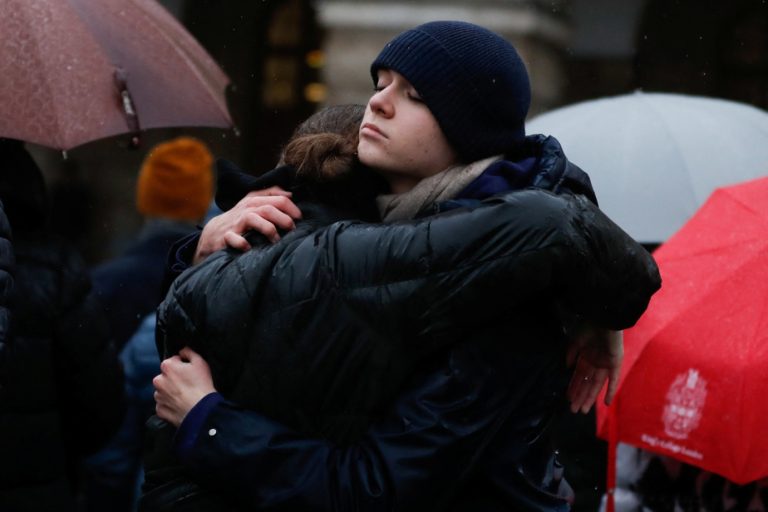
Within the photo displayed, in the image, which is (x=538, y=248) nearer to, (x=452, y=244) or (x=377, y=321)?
(x=452, y=244)

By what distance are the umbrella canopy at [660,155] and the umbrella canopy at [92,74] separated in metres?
1.58

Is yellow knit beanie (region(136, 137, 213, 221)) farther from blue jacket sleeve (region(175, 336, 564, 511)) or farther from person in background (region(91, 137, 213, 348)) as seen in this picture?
blue jacket sleeve (region(175, 336, 564, 511))

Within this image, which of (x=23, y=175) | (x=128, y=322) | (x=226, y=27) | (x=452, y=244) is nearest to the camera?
(x=452, y=244)

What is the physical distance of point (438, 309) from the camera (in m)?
2.14

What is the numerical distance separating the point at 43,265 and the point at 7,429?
50cm

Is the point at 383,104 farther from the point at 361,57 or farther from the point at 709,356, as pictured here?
the point at 361,57

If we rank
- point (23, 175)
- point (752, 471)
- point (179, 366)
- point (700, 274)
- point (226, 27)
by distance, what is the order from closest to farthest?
point (179, 366), point (752, 471), point (700, 274), point (23, 175), point (226, 27)

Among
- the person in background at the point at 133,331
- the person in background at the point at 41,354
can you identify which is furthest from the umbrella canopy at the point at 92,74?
the person in background at the point at 133,331

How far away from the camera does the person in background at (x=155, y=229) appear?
210 inches

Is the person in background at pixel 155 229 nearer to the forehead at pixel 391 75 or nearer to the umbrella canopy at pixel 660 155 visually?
the umbrella canopy at pixel 660 155

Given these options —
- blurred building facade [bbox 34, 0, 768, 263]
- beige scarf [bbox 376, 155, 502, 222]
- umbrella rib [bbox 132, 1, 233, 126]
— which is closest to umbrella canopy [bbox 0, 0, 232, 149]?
umbrella rib [bbox 132, 1, 233, 126]

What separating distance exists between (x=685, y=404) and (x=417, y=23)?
7686 millimetres

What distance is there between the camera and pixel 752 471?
320cm

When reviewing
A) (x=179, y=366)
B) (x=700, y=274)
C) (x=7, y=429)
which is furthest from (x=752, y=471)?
(x=7, y=429)
